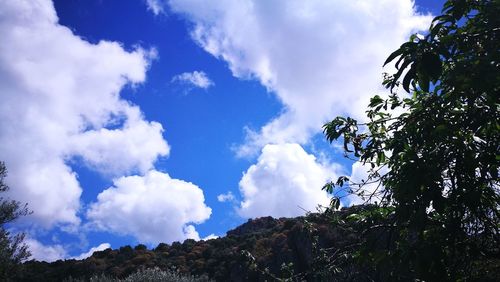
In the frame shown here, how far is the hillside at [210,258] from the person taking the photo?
25750 millimetres

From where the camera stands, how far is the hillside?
25.8 m

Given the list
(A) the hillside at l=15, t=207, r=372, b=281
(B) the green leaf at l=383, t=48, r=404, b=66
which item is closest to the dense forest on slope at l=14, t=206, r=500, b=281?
(A) the hillside at l=15, t=207, r=372, b=281

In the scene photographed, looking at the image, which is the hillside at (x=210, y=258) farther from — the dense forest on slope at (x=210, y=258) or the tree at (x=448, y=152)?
the tree at (x=448, y=152)

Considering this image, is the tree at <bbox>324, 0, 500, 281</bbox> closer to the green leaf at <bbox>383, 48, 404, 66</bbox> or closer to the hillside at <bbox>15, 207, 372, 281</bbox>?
the green leaf at <bbox>383, 48, 404, 66</bbox>

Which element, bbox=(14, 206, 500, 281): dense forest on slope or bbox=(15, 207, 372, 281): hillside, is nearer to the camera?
bbox=(14, 206, 500, 281): dense forest on slope

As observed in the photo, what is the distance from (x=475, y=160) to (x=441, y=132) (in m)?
0.36

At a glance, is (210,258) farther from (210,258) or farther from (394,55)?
(394,55)

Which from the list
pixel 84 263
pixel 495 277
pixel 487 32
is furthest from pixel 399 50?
pixel 84 263

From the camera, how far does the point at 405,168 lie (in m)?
2.65

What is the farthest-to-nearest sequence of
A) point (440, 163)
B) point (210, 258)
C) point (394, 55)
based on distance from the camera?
point (210, 258), point (440, 163), point (394, 55)

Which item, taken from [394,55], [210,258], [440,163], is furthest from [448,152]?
[210,258]

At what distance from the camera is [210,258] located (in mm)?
31438

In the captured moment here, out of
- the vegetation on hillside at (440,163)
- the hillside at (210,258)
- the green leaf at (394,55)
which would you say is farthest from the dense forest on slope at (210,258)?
the green leaf at (394,55)

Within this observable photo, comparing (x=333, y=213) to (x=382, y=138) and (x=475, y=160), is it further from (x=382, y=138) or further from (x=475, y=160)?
(x=475, y=160)
